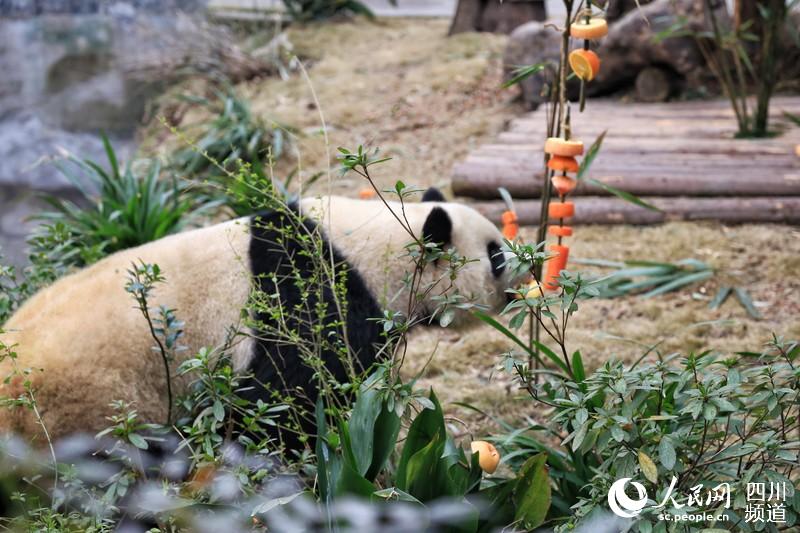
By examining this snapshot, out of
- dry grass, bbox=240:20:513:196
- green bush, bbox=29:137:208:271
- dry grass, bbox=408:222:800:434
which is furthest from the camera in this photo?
dry grass, bbox=240:20:513:196

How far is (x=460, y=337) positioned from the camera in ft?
14.6

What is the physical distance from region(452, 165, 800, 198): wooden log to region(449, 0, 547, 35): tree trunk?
4.81 metres

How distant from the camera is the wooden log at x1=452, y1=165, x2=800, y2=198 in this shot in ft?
17.6

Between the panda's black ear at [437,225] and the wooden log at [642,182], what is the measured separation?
249 cm

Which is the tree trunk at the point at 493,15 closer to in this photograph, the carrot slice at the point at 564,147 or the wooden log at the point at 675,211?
the wooden log at the point at 675,211

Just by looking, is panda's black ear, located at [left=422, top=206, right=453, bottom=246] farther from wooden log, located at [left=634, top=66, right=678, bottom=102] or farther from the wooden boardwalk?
wooden log, located at [left=634, top=66, right=678, bottom=102]

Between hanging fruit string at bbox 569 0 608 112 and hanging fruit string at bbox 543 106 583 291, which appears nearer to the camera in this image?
hanging fruit string at bbox 569 0 608 112

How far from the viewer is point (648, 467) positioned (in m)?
1.97

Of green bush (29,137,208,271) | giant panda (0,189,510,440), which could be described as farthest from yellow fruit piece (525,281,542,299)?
green bush (29,137,208,271)

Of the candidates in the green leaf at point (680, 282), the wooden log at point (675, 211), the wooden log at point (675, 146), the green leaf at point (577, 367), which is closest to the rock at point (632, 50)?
the wooden log at point (675, 146)

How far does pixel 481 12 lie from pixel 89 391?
8.38m

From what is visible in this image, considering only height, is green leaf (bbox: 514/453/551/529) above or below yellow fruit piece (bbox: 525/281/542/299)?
below

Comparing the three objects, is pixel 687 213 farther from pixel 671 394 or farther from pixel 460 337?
pixel 671 394

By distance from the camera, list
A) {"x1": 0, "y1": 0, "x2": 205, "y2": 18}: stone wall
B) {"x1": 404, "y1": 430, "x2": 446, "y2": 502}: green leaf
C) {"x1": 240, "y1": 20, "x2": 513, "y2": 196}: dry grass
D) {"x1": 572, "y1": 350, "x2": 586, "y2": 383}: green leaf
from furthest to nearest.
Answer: {"x1": 0, "y1": 0, "x2": 205, "y2": 18}: stone wall → {"x1": 240, "y1": 20, "x2": 513, "y2": 196}: dry grass → {"x1": 572, "y1": 350, "x2": 586, "y2": 383}: green leaf → {"x1": 404, "y1": 430, "x2": 446, "y2": 502}: green leaf
